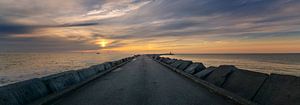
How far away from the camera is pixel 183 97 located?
25.2 feet

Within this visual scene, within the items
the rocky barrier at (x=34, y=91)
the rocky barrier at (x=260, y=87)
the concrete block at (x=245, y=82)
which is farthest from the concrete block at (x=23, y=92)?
the concrete block at (x=245, y=82)

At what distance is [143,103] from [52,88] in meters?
4.45

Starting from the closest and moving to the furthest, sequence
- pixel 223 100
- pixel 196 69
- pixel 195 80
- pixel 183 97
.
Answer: pixel 223 100
pixel 183 97
pixel 195 80
pixel 196 69

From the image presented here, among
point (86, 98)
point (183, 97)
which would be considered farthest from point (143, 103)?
point (86, 98)

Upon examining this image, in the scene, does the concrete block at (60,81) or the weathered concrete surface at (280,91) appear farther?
the concrete block at (60,81)

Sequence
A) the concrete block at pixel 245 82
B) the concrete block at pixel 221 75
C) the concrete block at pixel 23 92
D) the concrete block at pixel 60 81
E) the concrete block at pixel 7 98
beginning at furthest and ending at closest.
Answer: the concrete block at pixel 221 75
the concrete block at pixel 60 81
the concrete block at pixel 245 82
the concrete block at pixel 23 92
the concrete block at pixel 7 98

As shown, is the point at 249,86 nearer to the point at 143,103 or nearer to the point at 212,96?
the point at 212,96

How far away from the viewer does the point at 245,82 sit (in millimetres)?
8367

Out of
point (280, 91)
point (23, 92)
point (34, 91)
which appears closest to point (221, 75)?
point (280, 91)

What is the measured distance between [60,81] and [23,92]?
8.77 feet

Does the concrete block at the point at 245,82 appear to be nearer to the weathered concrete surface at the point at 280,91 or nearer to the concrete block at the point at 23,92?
the weathered concrete surface at the point at 280,91

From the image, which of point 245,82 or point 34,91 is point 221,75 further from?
point 34,91

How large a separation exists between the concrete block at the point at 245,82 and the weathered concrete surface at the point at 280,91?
348 millimetres

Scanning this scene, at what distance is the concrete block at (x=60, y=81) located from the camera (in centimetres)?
860
